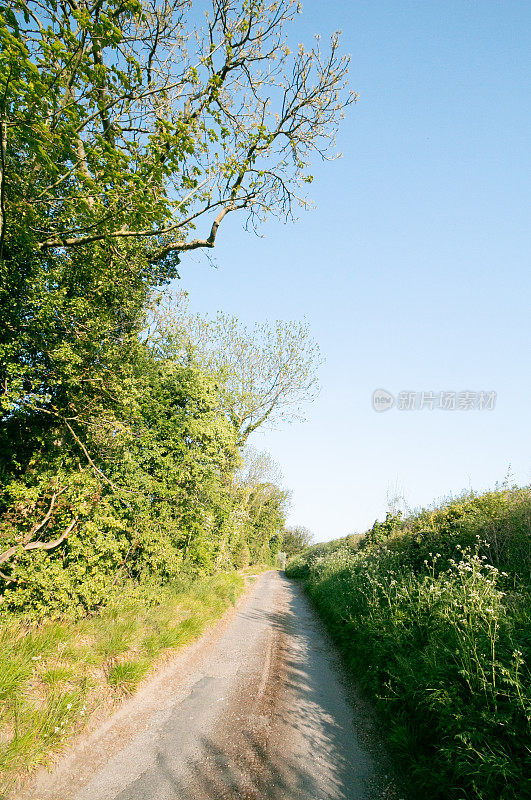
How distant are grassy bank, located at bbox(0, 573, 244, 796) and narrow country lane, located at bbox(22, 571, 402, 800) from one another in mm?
312

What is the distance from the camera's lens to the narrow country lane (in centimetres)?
383

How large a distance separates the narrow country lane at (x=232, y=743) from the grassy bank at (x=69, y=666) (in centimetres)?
31

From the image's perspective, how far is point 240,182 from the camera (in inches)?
325

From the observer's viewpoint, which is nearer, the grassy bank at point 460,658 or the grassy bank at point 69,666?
the grassy bank at point 460,658

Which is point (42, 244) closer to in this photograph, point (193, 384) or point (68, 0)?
point (68, 0)

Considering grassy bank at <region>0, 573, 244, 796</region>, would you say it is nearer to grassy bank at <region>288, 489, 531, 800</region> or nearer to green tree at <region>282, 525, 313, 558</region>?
grassy bank at <region>288, 489, 531, 800</region>

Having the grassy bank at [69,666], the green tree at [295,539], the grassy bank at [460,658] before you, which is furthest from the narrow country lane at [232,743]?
the green tree at [295,539]

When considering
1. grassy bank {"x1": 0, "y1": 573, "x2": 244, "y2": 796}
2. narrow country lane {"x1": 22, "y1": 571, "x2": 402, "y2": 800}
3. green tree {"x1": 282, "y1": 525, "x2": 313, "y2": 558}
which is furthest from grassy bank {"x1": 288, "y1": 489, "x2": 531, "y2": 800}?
green tree {"x1": 282, "y1": 525, "x2": 313, "y2": 558}

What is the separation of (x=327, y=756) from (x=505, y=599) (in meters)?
3.54

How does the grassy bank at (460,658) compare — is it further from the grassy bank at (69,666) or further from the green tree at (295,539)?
the green tree at (295,539)

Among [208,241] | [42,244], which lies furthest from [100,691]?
[208,241]

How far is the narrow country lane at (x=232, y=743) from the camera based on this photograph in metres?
3.83

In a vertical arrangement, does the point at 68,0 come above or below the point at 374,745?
above

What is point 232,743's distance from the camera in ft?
15.3
